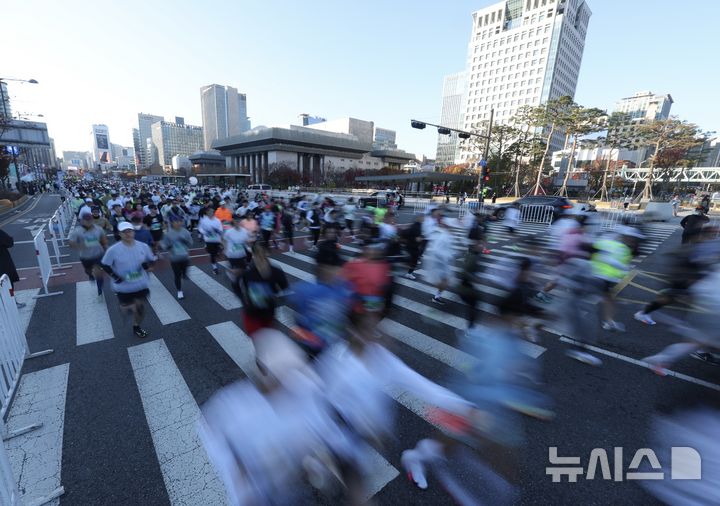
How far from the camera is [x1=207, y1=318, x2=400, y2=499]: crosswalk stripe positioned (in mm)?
2772

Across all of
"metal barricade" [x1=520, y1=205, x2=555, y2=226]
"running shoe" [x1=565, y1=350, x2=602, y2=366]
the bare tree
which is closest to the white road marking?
"running shoe" [x1=565, y1=350, x2=602, y2=366]

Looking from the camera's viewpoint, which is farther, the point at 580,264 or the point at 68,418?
the point at 580,264

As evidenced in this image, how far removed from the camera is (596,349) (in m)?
5.03

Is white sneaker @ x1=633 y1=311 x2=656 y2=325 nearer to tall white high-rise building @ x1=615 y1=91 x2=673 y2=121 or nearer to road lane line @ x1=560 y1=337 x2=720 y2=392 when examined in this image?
road lane line @ x1=560 y1=337 x2=720 y2=392

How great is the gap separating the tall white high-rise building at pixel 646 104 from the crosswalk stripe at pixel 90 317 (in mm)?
154438

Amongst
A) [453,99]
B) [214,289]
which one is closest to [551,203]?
[214,289]

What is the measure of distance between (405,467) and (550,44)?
433 feet

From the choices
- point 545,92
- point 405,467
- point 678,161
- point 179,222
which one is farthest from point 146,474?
point 545,92

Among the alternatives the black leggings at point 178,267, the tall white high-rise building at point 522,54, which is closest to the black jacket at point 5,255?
the black leggings at point 178,267

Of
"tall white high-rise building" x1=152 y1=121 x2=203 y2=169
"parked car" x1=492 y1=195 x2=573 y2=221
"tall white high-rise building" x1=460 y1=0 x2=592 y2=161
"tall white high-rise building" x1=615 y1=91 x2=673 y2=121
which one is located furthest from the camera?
"tall white high-rise building" x1=152 y1=121 x2=203 y2=169

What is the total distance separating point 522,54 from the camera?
343 feet

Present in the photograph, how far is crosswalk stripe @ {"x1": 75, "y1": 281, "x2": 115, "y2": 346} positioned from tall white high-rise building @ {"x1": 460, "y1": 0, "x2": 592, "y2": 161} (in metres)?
99.9

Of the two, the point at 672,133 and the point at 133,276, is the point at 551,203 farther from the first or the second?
the point at 672,133

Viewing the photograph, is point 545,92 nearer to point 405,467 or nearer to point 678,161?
point 678,161
